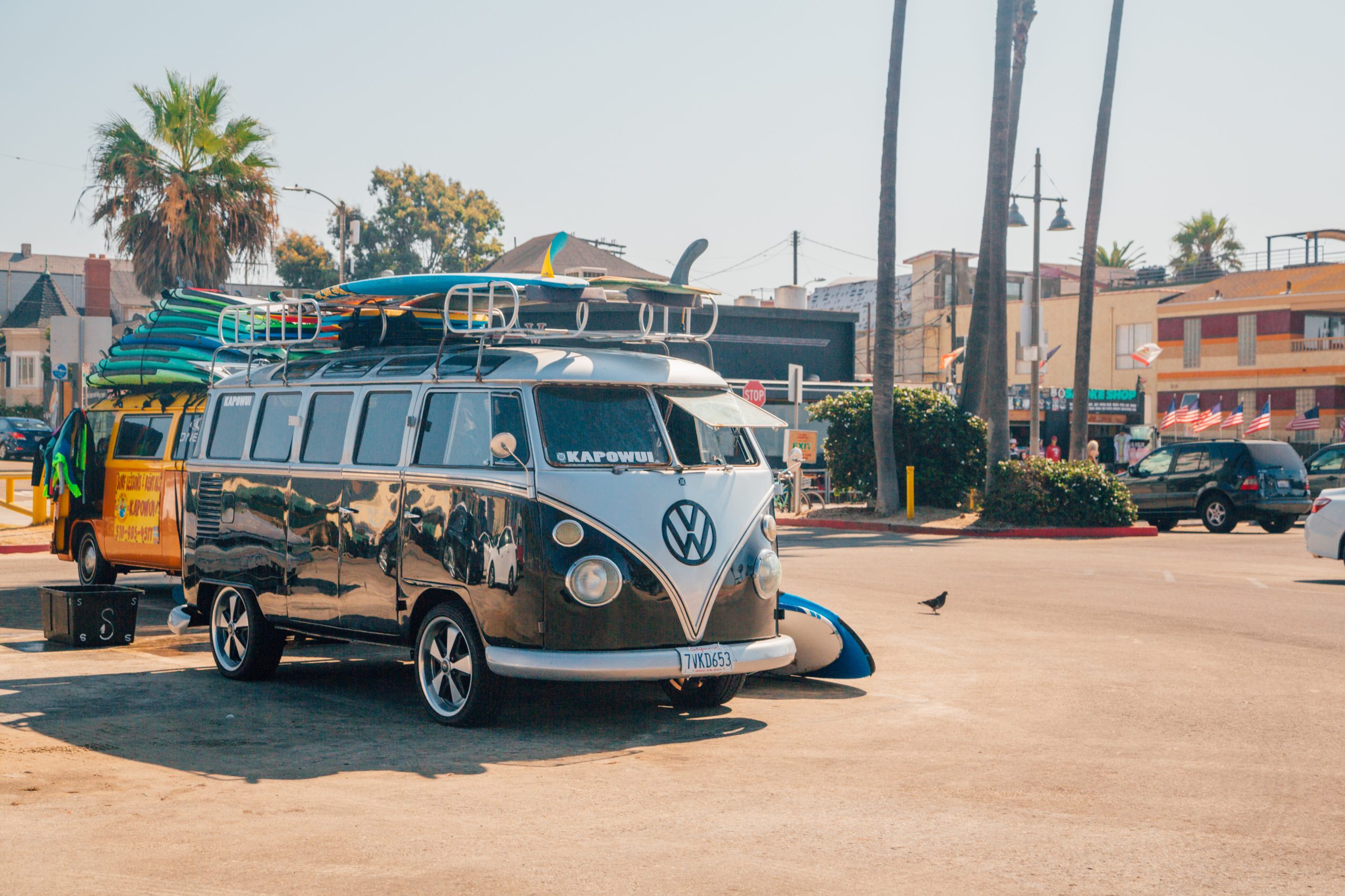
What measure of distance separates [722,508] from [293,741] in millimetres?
2881

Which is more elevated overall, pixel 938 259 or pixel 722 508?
pixel 938 259

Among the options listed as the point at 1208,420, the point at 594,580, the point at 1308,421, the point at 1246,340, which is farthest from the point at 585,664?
the point at 1246,340

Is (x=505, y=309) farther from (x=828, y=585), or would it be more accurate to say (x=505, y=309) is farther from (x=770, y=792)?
(x=770, y=792)

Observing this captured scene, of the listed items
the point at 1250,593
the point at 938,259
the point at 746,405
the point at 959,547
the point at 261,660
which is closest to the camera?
the point at 746,405

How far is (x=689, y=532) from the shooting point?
8.30m

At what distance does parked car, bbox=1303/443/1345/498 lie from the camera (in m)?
29.5

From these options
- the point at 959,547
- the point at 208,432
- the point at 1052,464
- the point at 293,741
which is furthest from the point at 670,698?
the point at 1052,464

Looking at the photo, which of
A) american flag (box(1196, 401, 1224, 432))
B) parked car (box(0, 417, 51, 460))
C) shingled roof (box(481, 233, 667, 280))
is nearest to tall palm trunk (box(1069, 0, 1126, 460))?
american flag (box(1196, 401, 1224, 432))

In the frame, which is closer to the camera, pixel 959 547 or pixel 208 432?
pixel 208 432

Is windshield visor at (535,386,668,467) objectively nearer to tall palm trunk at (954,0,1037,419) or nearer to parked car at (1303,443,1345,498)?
tall palm trunk at (954,0,1037,419)

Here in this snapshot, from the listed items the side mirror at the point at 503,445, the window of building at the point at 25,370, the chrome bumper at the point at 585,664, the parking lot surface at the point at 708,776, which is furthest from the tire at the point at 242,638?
the window of building at the point at 25,370

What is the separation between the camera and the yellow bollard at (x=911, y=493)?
28.4 m

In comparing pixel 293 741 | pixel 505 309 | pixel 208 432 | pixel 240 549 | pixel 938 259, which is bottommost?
pixel 293 741

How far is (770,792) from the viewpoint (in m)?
6.85
